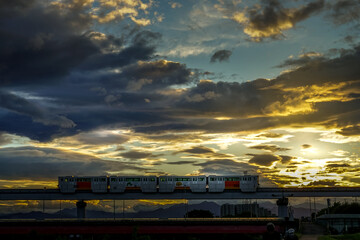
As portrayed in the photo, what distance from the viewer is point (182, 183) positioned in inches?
4604

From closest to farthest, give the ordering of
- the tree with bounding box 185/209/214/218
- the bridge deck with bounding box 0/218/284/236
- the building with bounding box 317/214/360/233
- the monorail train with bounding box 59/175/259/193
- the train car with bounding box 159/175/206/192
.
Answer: the bridge deck with bounding box 0/218/284/236 → the building with bounding box 317/214/360/233 → the monorail train with bounding box 59/175/259/193 → the train car with bounding box 159/175/206/192 → the tree with bounding box 185/209/214/218

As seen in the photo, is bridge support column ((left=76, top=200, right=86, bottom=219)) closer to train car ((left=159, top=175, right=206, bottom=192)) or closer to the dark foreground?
train car ((left=159, top=175, right=206, bottom=192))

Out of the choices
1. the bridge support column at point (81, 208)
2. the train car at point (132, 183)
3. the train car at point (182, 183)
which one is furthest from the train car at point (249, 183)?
the bridge support column at point (81, 208)

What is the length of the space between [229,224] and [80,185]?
181ft

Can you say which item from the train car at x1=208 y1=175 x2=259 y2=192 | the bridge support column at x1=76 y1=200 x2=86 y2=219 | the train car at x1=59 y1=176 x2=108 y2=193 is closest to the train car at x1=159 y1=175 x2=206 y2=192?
the train car at x1=208 y1=175 x2=259 y2=192

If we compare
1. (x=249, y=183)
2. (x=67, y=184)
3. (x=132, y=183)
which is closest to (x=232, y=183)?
(x=249, y=183)

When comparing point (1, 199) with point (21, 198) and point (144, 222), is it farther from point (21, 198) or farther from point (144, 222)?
point (144, 222)

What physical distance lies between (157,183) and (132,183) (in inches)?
285

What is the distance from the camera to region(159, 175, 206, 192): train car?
116 meters

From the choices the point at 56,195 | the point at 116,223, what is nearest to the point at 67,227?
the point at 116,223

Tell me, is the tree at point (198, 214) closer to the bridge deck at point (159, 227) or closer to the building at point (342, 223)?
the building at point (342, 223)

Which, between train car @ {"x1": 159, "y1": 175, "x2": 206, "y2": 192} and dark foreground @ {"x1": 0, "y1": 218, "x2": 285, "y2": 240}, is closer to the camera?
dark foreground @ {"x1": 0, "y1": 218, "x2": 285, "y2": 240}

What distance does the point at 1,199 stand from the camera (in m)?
125

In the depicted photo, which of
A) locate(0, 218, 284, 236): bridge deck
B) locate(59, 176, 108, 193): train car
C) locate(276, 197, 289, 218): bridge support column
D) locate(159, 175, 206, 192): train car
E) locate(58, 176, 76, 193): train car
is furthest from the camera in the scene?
locate(58, 176, 76, 193): train car
